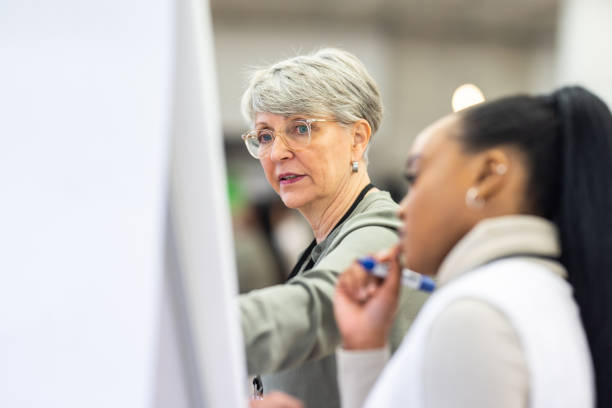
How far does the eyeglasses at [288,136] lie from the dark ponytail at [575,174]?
11.3 inches

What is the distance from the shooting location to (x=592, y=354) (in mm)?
642

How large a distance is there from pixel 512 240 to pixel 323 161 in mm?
359

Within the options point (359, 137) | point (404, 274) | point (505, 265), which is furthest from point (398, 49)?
point (505, 265)

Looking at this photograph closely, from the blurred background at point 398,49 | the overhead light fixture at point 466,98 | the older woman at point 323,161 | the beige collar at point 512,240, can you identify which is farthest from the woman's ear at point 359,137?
the blurred background at point 398,49

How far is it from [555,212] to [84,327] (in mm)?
472

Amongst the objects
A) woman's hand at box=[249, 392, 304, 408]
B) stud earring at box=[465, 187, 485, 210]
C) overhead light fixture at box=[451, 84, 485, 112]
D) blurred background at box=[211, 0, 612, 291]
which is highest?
blurred background at box=[211, 0, 612, 291]

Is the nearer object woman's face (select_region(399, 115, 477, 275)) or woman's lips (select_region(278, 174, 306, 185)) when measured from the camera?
woman's face (select_region(399, 115, 477, 275))

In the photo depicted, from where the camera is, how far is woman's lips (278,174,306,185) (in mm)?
973

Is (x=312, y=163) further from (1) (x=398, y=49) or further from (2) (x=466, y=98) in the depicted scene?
(1) (x=398, y=49)

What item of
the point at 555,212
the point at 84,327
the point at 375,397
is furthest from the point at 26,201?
the point at 555,212

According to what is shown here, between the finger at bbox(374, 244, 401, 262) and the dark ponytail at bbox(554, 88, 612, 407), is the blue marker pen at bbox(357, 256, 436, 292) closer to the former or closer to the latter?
the finger at bbox(374, 244, 401, 262)

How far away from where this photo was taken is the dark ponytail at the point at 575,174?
2.09 ft

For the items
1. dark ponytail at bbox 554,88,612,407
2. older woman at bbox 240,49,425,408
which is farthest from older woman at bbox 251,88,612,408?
older woman at bbox 240,49,425,408

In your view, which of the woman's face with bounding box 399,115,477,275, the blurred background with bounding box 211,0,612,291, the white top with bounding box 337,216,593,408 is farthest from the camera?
the blurred background with bounding box 211,0,612,291
